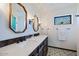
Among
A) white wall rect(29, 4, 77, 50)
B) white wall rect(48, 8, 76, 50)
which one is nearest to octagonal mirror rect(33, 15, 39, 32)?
white wall rect(29, 4, 77, 50)

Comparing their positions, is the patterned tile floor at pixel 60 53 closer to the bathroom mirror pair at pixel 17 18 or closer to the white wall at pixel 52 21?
the white wall at pixel 52 21

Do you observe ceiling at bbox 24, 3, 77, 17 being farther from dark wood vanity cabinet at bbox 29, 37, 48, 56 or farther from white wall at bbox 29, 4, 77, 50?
dark wood vanity cabinet at bbox 29, 37, 48, 56

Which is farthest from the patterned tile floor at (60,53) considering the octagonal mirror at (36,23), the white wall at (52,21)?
the octagonal mirror at (36,23)

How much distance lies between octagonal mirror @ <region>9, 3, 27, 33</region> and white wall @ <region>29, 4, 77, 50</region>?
0.28 metres

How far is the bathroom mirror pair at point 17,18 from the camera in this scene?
1.65 meters

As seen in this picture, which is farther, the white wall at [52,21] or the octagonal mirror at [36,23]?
the octagonal mirror at [36,23]

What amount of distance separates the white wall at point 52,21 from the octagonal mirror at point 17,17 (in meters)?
0.28

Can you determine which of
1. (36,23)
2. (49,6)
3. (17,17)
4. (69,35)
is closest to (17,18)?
(17,17)

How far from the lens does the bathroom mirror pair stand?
1.65 metres

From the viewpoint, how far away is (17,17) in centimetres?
170

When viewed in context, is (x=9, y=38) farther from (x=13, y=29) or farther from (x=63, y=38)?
(x=63, y=38)

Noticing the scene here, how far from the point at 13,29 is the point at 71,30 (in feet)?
2.77

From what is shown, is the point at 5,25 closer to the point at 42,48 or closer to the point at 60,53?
the point at 42,48

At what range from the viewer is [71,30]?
1.56 metres
